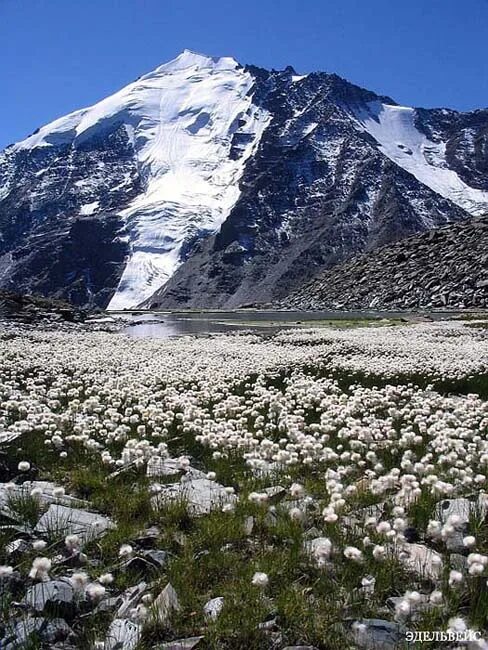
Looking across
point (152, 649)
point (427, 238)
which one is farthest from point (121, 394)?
point (427, 238)

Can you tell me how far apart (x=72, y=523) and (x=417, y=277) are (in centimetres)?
10576

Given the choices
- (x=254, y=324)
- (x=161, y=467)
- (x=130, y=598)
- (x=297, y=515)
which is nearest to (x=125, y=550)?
(x=130, y=598)

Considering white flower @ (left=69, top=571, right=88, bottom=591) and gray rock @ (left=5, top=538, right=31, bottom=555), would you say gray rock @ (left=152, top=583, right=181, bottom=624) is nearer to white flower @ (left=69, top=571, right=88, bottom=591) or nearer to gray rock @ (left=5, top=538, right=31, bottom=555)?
white flower @ (left=69, top=571, right=88, bottom=591)

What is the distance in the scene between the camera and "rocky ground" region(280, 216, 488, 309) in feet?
313

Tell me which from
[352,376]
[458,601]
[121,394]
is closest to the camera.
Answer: [458,601]

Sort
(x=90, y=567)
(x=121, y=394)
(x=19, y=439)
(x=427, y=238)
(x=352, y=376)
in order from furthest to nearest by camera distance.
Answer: (x=427, y=238), (x=352, y=376), (x=121, y=394), (x=19, y=439), (x=90, y=567)

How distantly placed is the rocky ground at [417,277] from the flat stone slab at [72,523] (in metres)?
89.2

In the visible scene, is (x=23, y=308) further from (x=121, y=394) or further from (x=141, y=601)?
(x=141, y=601)

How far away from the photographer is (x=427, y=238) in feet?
395

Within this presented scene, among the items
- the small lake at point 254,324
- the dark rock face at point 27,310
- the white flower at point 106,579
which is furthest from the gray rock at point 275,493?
the dark rock face at point 27,310

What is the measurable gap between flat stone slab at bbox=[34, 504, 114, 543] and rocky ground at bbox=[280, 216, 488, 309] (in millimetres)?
89194

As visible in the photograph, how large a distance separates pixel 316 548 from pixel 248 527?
946 mm

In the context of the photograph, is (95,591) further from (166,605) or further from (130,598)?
(166,605)

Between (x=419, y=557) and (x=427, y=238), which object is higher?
(x=427, y=238)
